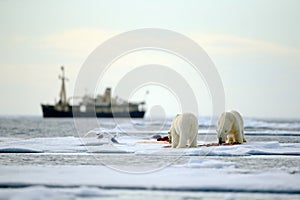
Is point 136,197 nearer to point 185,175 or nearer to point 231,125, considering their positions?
point 185,175

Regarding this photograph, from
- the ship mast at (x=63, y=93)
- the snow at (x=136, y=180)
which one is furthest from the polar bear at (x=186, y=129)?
the ship mast at (x=63, y=93)

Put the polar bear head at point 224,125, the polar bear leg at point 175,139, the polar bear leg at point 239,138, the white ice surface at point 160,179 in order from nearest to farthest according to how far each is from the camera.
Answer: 1. the white ice surface at point 160,179
2. the polar bear leg at point 175,139
3. the polar bear head at point 224,125
4. the polar bear leg at point 239,138

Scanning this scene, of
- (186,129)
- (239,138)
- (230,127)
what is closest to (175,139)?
(186,129)

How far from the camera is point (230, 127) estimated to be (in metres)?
18.0

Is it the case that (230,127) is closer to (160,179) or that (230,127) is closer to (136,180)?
(160,179)

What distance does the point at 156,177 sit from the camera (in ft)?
32.2

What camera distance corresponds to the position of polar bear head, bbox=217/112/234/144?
17719 millimetres

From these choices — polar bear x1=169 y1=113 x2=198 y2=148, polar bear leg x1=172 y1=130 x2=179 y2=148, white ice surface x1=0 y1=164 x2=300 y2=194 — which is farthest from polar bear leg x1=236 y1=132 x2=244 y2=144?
white ice surface x1=0 y1=164 x2=300 y2=194

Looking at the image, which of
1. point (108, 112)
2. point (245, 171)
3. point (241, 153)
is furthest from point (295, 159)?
point (108, 112)

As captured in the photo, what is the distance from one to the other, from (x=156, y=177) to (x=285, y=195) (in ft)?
8.19

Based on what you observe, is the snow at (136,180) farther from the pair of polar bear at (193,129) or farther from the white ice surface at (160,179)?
the pair of polar bear at (193,129)

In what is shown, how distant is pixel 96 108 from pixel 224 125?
9487cm

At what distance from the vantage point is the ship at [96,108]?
106375 mm

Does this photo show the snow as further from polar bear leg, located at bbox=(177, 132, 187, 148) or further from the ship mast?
the ship mast
